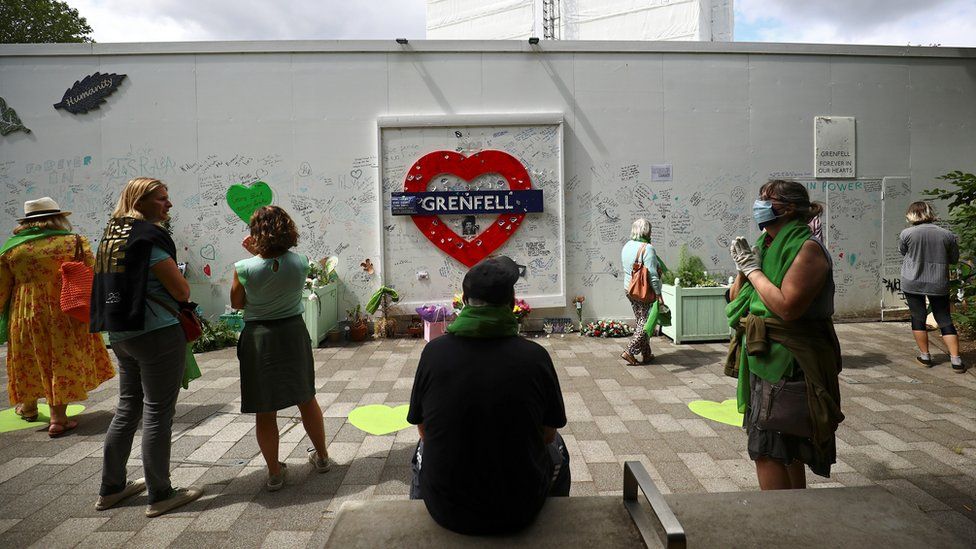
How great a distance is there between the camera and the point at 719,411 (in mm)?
4688

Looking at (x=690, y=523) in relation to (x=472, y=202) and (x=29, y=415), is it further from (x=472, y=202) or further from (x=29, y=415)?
(x=472, y=202)

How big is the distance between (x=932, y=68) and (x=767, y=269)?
31.4 ft

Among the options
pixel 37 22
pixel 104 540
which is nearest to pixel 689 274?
pixel 104 540

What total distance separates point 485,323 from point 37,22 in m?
Answer: 22.3

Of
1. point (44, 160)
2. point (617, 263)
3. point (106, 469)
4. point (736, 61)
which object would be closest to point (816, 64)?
point (736, 61)

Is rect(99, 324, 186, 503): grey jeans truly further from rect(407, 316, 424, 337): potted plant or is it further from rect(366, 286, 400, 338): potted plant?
rect(407, 316, 424, 337): potted plant

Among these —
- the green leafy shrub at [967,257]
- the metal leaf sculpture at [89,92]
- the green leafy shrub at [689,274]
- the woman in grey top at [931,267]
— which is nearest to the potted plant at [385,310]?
the green leafy shrub at [689,274]

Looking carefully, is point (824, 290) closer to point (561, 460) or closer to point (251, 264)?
point (561, 460)

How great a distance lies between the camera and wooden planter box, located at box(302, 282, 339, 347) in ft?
23.8

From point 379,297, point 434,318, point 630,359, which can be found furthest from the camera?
point 379,297

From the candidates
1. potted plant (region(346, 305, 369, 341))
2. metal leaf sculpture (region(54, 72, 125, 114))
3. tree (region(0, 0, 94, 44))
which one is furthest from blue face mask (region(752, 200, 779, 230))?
tree (region(0, 0, 94, 44))

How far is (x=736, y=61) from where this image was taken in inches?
337

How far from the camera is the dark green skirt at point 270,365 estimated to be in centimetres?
321

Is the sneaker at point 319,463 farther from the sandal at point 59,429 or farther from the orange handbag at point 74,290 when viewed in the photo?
the sandal at point 59,429
